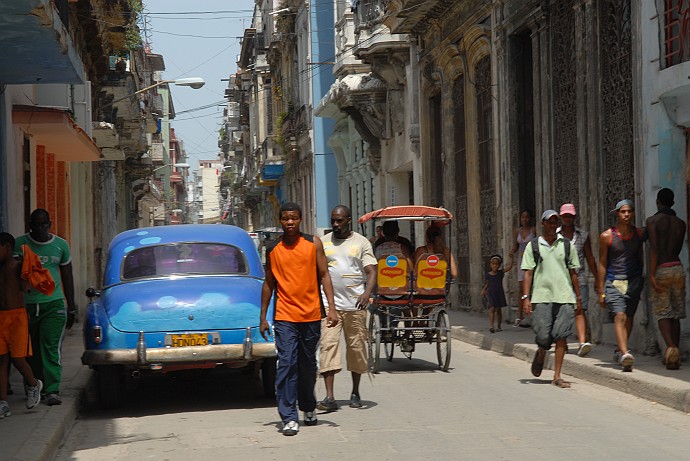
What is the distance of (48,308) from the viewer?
10.4 metres

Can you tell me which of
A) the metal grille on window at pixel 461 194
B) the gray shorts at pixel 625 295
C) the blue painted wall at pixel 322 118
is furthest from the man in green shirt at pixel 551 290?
the blue painted wall at pixel 322 118

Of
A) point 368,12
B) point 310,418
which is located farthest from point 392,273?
point 368,12

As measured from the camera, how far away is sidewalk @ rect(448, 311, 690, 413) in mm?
10477

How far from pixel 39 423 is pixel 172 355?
52.2 inches

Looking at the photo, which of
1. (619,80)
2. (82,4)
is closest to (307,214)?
(82,4)

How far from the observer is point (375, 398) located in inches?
437

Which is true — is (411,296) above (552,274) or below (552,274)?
below

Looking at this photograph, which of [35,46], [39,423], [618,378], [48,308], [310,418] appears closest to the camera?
[39,423]

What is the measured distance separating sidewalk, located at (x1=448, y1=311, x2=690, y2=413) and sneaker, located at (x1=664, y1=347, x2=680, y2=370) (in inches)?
2.8

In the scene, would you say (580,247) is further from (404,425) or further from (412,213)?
(404,425)

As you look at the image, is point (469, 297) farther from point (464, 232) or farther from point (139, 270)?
point (139, 270)

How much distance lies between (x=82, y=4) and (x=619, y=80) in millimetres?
12480

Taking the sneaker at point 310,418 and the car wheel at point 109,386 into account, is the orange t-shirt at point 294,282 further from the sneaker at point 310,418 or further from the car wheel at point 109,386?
the car wheel at point 109,386

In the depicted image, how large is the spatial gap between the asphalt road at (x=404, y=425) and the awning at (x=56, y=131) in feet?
18.6
